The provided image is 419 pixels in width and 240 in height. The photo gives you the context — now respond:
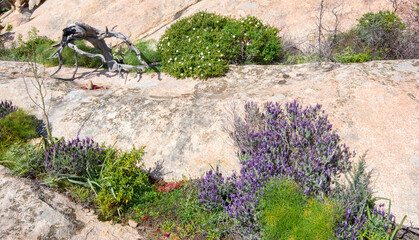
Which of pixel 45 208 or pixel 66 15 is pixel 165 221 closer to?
pixel 45 208

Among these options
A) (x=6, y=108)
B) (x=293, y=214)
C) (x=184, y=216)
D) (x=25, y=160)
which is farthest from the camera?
(x=6, y=108)

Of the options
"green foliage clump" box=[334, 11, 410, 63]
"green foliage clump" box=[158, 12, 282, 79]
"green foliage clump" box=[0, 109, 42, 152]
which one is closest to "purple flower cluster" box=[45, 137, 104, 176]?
"green foliage clump" box=[0, 109, 42, 152]

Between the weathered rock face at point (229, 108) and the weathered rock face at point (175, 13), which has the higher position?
the weathered rock face at point (175, 13)

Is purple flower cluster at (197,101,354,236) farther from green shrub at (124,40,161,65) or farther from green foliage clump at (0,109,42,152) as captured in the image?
green shrub at (124,40,161,65)

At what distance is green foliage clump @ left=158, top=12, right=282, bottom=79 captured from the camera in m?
7.73

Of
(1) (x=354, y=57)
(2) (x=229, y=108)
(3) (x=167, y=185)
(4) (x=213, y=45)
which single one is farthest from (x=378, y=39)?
(3) (x=167, y=185)

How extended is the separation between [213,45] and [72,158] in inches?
185

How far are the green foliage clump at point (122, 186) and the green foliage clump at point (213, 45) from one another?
3288 millimetres

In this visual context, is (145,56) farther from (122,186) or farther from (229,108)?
(122,186)

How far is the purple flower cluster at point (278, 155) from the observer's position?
4.10 meters

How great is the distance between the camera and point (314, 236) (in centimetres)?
336

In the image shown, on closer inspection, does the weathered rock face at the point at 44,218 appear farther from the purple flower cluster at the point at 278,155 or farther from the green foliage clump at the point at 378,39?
the green foliage clump at the point at 378,39

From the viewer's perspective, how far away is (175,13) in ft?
38.6

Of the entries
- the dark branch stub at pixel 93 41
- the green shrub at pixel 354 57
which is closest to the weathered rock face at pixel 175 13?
the green shrub at pixel 354 57
